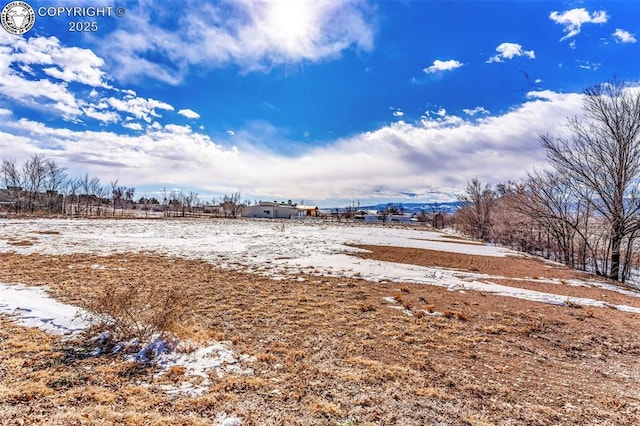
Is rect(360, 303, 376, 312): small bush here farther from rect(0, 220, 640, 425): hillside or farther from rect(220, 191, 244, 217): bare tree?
rect(220, 191, 244, 217): bare tree

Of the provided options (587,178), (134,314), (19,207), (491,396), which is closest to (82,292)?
(134,314)

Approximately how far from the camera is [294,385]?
355cm

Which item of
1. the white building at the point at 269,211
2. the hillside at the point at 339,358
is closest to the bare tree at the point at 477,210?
the hillside at the point at 339,358

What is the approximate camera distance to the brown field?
9.92ft

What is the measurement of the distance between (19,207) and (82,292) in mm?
56926

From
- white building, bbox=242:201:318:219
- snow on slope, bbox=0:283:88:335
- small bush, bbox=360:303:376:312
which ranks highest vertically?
white building, bbox=242:201:318:219

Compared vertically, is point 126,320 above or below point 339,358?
above

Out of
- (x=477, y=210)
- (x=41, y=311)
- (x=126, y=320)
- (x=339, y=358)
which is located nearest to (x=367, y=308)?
(x=339, y=358)

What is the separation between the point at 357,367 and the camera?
4.10m

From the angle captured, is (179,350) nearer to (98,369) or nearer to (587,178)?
(98,369)

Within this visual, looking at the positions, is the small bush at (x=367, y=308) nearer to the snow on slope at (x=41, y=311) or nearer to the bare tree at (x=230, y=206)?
the snow on slope at (x=41, y=311)

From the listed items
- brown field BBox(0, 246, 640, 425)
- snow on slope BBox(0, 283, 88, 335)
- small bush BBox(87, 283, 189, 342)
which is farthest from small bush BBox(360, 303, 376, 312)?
snow on slope BBox(0, 283, 88, 335)

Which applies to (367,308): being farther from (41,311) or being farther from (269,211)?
(269,211)

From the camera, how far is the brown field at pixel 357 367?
3.02 m
